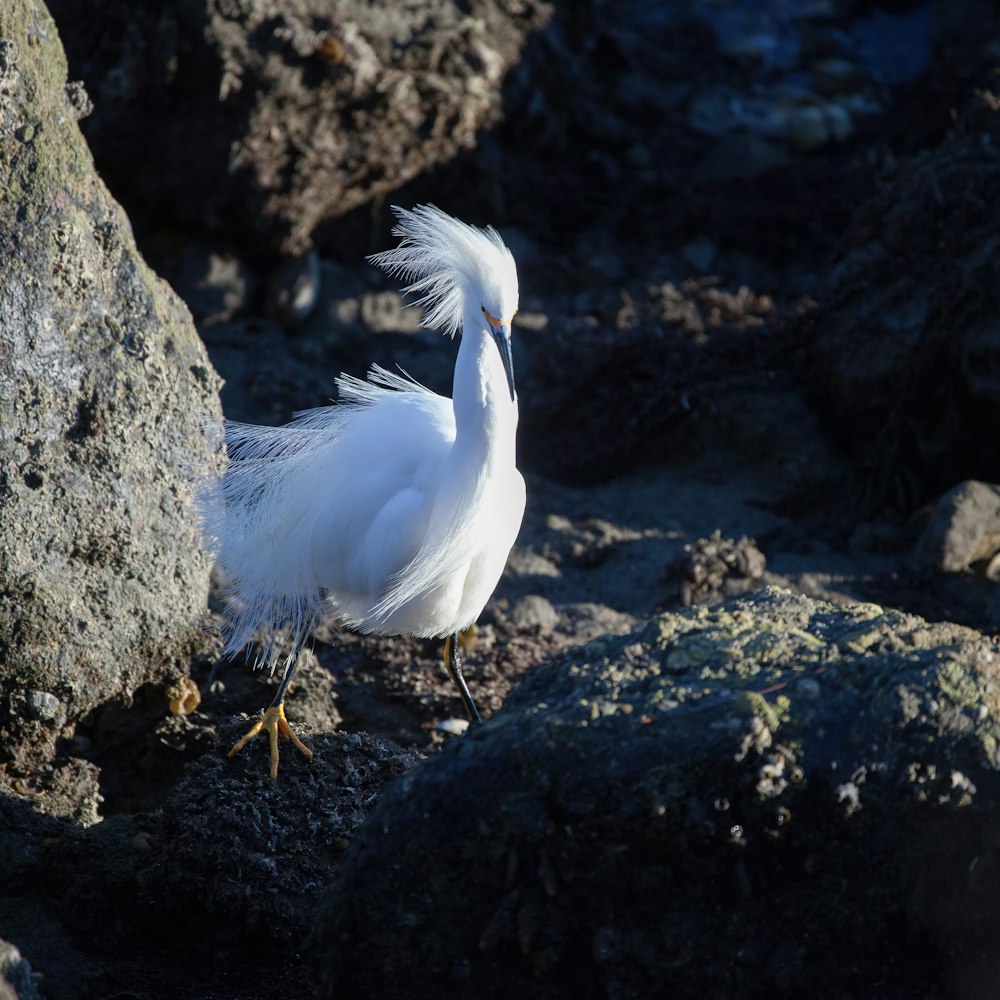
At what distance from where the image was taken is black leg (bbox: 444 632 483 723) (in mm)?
3367

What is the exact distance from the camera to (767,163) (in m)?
6.73

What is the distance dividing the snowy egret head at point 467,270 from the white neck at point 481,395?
0.08 feet

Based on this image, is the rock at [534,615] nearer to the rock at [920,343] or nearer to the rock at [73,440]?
the rock at [73,440]

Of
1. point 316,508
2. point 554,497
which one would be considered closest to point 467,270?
point 316,508

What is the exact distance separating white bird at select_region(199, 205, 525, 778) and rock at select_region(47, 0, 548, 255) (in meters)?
2.30

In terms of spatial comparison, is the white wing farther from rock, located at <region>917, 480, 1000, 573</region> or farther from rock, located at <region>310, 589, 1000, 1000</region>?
rock, located at <region>917, 480, 1000, 573</region>

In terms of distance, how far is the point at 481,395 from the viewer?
2.83 meters

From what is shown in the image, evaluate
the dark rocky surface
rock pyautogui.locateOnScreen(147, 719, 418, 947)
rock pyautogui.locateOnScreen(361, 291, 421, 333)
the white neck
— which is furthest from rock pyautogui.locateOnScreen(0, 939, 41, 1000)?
rock pyautogui.locateOnScreen(361, 291, 421, 333)

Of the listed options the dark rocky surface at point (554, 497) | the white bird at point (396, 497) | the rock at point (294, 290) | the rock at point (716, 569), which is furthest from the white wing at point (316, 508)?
the rock at point (294, 290)

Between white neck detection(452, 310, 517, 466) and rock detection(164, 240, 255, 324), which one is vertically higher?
white neck detection(452, 310, 517, 466)

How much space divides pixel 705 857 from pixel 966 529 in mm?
2869

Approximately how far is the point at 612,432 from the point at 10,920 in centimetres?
325

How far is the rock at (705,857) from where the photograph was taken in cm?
185

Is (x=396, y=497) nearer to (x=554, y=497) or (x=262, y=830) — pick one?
(x=262, y=830)
